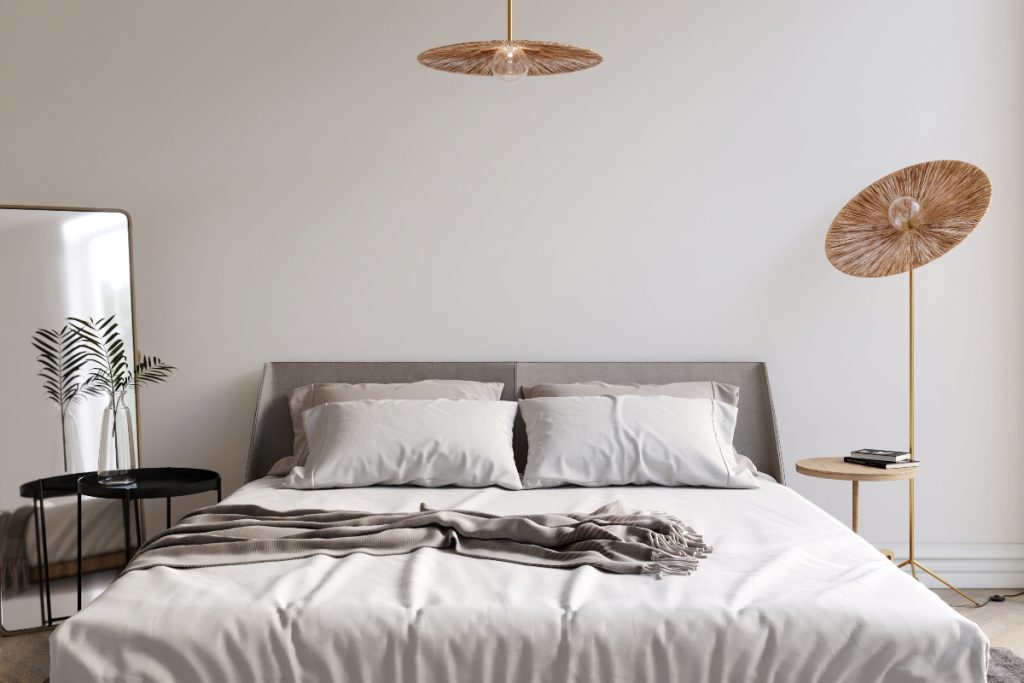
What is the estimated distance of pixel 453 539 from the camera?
276cm

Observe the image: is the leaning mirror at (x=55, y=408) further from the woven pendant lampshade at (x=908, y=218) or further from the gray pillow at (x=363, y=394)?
the woven pendant lampshade at (x=908, y=218)

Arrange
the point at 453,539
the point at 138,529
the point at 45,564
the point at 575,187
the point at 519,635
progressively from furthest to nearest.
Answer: the point at 575,187 → the point at 138,529 → the point at 45,564 → the point at 453,539 → the point at 519,635

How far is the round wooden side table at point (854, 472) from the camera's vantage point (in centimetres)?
377

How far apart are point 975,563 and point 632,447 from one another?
6.05ft

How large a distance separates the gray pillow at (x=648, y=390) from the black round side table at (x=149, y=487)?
4.58 ft

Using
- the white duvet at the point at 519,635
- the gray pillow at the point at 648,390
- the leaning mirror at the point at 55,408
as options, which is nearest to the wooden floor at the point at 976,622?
the leaning mirror at the point at 55,408

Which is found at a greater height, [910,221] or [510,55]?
[510,55]

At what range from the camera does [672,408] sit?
3.85 meters

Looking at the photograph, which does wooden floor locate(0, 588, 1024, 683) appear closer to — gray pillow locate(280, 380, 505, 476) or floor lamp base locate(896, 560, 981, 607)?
floor lamp base locate(896, 560, 981, 607)

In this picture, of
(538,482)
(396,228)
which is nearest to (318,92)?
(396,228)

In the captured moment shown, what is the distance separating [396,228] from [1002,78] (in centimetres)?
277

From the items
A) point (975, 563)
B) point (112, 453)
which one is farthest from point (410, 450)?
point (975, 563)

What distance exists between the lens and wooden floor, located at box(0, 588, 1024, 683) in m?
3.46

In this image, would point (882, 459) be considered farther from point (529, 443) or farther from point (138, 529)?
point (138, 529)
